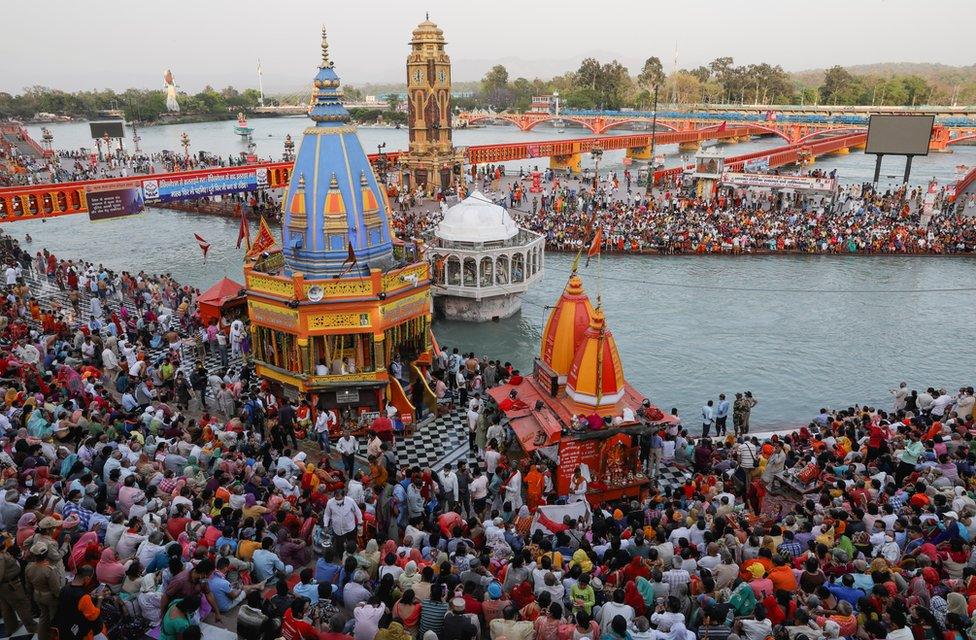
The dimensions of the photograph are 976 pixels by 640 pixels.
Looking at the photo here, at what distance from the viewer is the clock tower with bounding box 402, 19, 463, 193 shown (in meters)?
42.3

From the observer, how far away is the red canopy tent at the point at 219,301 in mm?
16281

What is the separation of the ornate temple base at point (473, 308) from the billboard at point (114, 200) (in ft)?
48.3

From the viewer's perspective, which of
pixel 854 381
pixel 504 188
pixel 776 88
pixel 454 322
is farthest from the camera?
pixel 776 88

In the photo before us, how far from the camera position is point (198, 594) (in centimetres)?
659

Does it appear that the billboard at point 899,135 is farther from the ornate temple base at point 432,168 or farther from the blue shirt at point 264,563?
the blue shirt at point 264,563

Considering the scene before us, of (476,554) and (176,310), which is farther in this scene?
(176,310)

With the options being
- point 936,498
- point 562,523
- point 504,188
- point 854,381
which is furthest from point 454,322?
point 504,188

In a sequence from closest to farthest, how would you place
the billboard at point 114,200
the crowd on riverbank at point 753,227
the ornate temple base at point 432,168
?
the billboard at point 114,200 → the crowd on riverbank at point 753,227 → the ornate temple base at point 432,168

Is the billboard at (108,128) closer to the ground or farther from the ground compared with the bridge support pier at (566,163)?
farther from the ground

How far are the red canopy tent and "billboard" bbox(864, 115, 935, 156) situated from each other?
114 ft

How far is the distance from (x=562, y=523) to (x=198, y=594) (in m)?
4.57

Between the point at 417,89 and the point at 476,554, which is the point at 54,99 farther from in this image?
the point at 476,554

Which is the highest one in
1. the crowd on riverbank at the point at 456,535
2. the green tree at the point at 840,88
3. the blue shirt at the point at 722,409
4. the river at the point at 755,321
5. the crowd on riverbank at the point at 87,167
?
the green tree at the point at 840,88

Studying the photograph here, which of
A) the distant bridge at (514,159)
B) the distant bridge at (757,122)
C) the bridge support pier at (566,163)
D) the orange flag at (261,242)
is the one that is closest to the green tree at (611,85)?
the distant bridge at (757,122)
